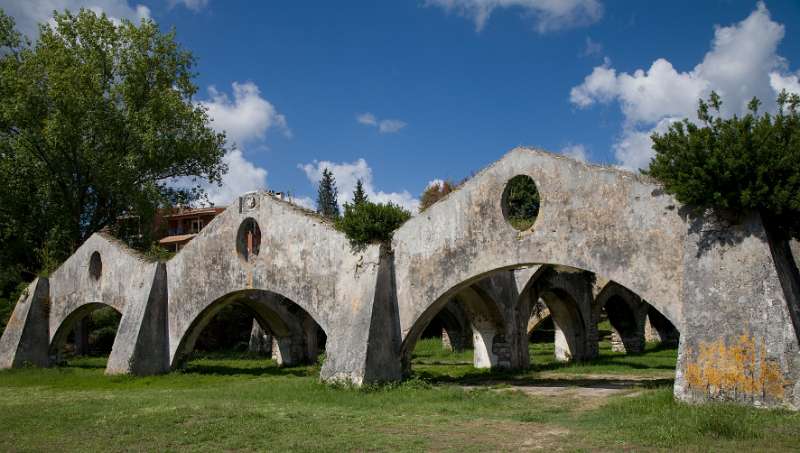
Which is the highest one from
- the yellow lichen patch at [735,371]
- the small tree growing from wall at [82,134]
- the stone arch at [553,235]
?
the small tree growing from wall at [82,134]

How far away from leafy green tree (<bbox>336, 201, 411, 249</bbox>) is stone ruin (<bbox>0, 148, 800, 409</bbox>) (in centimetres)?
21

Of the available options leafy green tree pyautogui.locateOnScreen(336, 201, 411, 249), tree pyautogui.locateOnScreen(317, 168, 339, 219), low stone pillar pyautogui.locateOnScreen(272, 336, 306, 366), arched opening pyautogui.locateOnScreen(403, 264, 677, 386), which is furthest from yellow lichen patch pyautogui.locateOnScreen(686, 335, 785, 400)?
tree pyautogui.locateOnScreen(317, 168, 339, 219)

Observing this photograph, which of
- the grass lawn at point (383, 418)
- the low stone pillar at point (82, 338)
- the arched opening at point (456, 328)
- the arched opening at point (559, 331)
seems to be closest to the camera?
the grass lawn at point (383, 418)

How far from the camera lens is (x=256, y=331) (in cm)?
2791

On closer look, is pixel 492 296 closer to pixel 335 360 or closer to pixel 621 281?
pixel 335 360

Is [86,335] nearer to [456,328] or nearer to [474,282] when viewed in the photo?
[456,328]

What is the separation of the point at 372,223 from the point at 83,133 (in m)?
15.7

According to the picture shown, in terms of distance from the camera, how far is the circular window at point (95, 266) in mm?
19641

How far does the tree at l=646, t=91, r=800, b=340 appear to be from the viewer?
838 centimetres

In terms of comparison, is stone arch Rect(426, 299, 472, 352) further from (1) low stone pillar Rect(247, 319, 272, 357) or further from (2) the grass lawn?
(2) the grass lawn

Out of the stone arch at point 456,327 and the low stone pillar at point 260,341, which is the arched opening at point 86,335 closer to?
the low stone pillar at point 260,341

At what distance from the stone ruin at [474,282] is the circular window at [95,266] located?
67 millimetres

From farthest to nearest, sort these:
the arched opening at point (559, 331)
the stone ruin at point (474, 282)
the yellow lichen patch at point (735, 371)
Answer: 1. the arched opening at point (559, 331)
2. the stone ruin at point (474, 282)
3. the yellow lichen patch at point (735, 371)

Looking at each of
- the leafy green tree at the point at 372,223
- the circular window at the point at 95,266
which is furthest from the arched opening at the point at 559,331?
the circular window at the point at 95,266
